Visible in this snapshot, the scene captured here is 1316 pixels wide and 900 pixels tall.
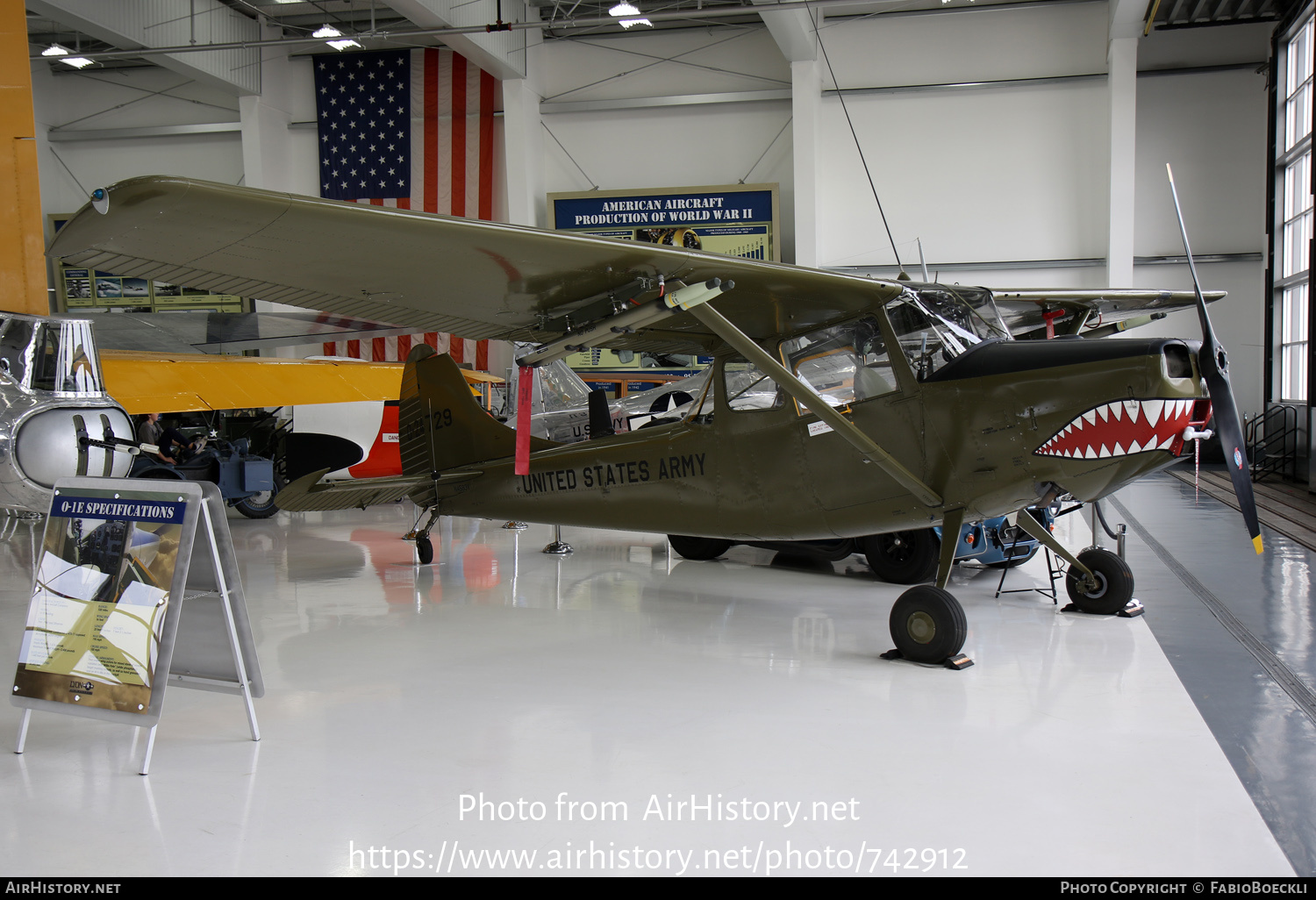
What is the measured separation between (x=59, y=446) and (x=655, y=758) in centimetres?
461

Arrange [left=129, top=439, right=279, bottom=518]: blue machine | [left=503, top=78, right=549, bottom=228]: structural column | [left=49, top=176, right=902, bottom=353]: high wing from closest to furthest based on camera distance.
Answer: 1. [left=49, top=176, right=902, bottom=353]: high wing
2. [left=129, top=439, right=279, bottom=518]: blue machine
3. [left=503, top=78, right=549, bottom=228]: structural column

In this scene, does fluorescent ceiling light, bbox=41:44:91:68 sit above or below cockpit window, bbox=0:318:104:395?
above

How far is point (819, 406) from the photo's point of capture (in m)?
4.68

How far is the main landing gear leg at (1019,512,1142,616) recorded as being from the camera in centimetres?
564

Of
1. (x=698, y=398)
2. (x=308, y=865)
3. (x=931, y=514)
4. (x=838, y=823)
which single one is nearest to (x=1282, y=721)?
(x=931, y=514)

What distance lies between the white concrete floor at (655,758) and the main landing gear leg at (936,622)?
5.0 inches

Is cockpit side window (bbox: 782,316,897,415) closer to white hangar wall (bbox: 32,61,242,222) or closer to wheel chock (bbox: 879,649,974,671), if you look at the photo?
wheel chock (bbox: 879,649,974,671)

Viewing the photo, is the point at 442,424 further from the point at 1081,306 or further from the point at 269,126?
the point at 269,126

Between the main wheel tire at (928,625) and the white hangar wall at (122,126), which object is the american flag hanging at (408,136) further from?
the main wheel tire at (928,625)

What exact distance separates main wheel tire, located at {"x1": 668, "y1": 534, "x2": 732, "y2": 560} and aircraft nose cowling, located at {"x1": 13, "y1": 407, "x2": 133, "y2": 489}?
181 inches

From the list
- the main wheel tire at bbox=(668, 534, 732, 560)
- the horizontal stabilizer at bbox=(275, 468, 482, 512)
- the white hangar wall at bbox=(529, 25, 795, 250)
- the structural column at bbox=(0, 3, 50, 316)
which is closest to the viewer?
the structural column at bbox=(0, 3, 50, 316)

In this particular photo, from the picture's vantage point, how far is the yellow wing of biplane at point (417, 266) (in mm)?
3346

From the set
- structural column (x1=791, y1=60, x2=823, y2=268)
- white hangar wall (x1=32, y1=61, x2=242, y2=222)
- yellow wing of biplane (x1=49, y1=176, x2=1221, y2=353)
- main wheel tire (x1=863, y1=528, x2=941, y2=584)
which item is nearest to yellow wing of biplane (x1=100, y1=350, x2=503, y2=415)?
yellow wing of biplane (x1=49, y1=176, x2=1221, y2=353)

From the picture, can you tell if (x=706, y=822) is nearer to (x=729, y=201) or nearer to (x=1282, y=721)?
(x=1282, y=721)
